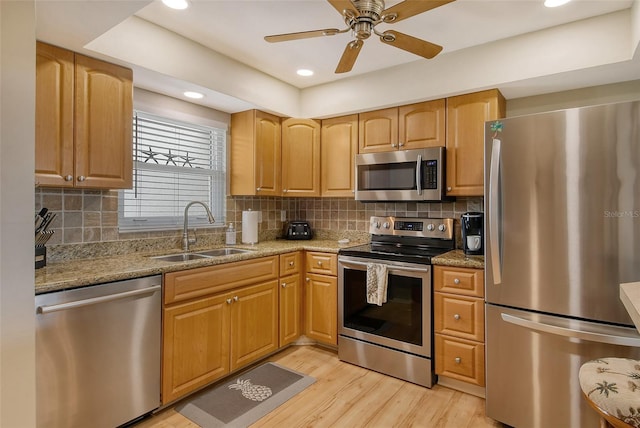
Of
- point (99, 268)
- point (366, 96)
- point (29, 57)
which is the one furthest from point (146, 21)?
point (366, 96)

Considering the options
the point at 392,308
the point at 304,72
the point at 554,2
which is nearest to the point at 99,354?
the point at 392,308

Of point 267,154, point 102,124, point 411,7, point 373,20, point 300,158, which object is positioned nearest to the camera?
point 411,7

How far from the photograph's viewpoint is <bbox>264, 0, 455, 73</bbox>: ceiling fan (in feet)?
4.80

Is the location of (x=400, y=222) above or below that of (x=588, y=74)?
below

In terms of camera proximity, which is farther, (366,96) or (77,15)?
(366,96)

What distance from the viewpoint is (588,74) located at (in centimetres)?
219

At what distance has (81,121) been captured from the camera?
1.96m

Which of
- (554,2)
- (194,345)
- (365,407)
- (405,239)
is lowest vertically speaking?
(365,407)

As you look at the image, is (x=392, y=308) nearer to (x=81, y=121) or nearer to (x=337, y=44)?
(x=337, y=44)

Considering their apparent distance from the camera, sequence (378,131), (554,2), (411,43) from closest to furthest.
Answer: (411,43), (554,2), (378,131)

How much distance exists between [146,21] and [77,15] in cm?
62

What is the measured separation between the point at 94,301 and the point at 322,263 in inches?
66.7

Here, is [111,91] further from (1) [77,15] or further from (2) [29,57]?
(2) [29,57]

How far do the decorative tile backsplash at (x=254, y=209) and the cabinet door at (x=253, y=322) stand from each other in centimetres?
75
